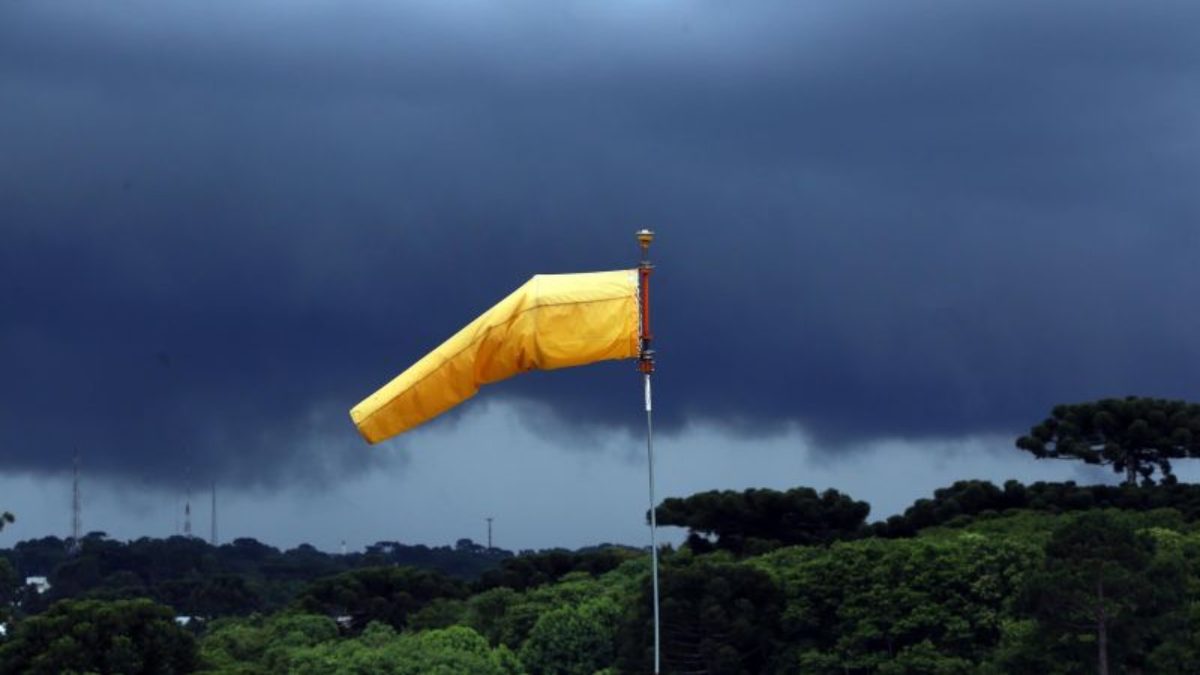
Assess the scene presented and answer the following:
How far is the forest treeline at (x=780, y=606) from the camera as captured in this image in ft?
198

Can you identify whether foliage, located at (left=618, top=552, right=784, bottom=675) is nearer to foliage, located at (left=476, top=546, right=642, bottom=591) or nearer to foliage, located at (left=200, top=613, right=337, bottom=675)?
foliage, located at (left=200, top=613, right=337, bottom=675)

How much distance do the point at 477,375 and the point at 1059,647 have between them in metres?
34.3

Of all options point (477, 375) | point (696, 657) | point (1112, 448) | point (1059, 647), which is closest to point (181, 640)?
point (696, 657)

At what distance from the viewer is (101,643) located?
226 feet

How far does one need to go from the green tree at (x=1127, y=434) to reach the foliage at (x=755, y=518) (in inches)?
473

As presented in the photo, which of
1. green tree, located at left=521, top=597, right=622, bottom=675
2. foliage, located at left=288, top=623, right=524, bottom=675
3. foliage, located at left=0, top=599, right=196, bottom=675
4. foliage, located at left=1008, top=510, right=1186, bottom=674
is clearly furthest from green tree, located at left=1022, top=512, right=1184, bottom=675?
green tree, located at left=521, top=597, right=622, bottom=675

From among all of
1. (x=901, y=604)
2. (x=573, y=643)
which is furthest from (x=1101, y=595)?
(x=573, y=643)

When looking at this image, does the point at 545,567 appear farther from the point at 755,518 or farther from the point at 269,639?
the point at 269,639

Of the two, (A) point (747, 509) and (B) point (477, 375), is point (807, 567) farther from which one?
(B) point (477, 375)

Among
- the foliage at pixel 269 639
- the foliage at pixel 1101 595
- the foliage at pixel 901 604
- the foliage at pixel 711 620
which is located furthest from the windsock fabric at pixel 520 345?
the foliage at pixel 711 620

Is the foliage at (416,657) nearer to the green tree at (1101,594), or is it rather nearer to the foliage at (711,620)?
the foliage at (711,620)

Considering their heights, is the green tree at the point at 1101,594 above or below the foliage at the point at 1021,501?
below

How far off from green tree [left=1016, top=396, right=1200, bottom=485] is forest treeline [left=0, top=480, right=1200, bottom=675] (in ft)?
13.0

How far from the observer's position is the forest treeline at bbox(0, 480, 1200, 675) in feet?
198
